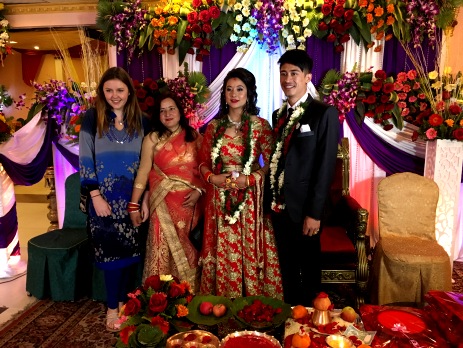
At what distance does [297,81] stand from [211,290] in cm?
136

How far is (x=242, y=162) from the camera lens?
7.95 feet

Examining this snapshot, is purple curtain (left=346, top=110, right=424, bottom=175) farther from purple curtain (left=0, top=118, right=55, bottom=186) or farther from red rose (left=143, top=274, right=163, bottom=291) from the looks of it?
purple curtain (left=0, top=118, right=55, bottom=186)

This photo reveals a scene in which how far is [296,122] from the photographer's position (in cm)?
222

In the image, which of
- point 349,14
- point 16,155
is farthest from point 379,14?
point 16,155

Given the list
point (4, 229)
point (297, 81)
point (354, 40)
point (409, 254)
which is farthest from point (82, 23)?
Answer: point (409, 254)

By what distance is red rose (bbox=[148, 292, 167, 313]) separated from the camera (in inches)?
68.1

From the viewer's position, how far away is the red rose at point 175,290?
1823 mm

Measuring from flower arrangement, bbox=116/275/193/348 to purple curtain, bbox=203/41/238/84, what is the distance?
2.30m

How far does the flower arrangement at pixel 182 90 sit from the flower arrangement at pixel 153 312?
6.31ft

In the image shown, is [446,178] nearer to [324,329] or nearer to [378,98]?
[378,98]

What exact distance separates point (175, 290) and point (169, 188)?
2.80 ft

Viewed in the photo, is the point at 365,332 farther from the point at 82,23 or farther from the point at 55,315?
the point at 82,23

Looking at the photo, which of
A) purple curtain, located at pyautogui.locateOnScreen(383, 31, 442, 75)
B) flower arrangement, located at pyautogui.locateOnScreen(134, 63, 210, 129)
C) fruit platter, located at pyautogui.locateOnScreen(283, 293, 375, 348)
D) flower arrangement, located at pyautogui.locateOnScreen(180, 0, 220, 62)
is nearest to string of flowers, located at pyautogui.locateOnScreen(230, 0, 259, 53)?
flower arrangement, located at pyautogui.locateOnScreen(180, 0, 220, 62)

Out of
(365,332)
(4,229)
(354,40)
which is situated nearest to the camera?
(365,332)
